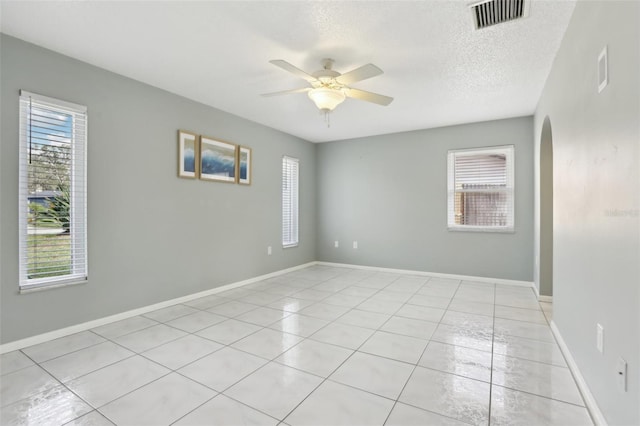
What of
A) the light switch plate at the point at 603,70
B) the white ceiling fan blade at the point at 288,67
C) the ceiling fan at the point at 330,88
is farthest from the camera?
the ceiling fan at the point at 330,88

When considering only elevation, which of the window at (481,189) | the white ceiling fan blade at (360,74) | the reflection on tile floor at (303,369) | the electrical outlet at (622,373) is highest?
the white ceiling fan blade at (360,74)

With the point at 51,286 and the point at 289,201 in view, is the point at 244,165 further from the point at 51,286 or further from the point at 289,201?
the point at 51,286

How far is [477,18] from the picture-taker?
2260 millimetres

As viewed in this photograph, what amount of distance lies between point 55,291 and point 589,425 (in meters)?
3.94

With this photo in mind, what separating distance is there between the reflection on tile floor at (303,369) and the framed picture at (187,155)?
163cm

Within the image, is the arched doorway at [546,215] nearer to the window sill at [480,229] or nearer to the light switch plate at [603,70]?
the window sill at [480,229]

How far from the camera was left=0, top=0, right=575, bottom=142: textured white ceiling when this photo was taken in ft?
7.15

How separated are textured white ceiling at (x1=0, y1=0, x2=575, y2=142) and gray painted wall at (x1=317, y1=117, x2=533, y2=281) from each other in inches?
48.1

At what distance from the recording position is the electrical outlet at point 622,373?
4.27 ft

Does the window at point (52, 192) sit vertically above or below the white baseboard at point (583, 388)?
above

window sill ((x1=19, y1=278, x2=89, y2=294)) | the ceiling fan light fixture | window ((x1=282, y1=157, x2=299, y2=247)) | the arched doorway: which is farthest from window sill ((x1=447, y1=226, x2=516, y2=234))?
window sill ((x1=19, y1=278, x2=89, y2=294))

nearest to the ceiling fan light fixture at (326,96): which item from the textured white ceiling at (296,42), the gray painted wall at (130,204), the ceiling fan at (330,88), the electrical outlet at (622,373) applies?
the ceiling fan at (330,88)

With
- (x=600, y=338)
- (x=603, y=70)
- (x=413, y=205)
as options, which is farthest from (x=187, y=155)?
(x=600, y=338)

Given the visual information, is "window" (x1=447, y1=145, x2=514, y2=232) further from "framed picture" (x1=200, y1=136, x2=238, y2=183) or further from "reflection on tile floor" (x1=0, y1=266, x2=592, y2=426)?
"framed picture" (x1=200, y1=136, x2=238, y2=183)
